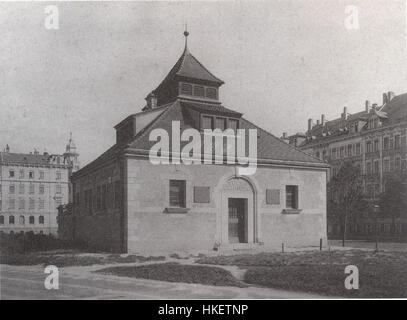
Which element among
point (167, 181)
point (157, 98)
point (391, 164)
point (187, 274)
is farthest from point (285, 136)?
point (187, 274)

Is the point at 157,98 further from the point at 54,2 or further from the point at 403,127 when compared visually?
the point at 403,127

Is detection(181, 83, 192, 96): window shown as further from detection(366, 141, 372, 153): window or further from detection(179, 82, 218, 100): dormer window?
detection(366, 141, 372, 153): window

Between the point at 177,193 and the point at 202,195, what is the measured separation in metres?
1.39

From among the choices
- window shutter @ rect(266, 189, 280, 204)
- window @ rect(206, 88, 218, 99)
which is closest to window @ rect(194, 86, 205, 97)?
window @ rect(206, 88, 218, 99)

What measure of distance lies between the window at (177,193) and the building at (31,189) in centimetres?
2874

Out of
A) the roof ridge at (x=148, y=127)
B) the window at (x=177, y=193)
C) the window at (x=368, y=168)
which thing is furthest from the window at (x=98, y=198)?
the window at (x=368, y=168)

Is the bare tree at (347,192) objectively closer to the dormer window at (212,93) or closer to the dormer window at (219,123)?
the dormer window at (212,93)

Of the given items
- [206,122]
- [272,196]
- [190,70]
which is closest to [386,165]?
[272,196]

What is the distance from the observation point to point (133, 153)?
23.0 m

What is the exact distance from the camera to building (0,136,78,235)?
182 feet

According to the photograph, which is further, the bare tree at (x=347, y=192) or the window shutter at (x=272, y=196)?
the bare tree at (x=347, y=192)

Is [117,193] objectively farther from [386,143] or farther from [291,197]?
[386,143]

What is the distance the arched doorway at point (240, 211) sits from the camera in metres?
26.0
